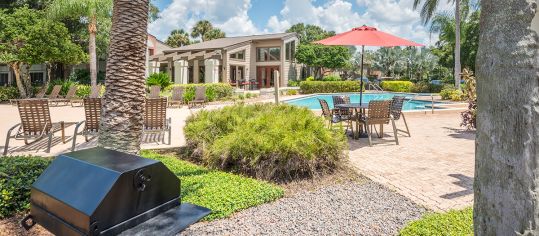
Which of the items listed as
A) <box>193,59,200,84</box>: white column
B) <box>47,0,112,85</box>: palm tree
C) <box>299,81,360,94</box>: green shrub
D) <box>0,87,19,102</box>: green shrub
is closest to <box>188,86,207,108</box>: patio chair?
<box>47,0,112,85</box>: palm tree

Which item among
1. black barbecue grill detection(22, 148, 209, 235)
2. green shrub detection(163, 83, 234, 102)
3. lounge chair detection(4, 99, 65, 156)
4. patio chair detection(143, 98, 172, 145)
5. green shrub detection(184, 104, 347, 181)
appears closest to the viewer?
black barbecue grill detection(22, 148, 209, 235)

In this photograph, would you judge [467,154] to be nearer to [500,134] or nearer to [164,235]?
[500,134]

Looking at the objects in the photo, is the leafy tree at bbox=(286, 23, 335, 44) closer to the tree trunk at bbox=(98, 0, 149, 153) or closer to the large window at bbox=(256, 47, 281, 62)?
the large window at bbox=(256, 47, 281, 62)

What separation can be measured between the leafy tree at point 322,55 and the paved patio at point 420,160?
27.4 metres

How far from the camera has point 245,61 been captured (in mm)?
35438

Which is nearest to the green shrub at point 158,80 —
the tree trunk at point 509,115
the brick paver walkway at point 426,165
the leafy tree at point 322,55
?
the brick paver walkway at point 426,165

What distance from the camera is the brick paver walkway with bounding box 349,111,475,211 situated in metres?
4.70

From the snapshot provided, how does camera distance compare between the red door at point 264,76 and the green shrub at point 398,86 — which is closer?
the green shrub at point 398,86

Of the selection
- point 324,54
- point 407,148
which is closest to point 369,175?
point 407,148

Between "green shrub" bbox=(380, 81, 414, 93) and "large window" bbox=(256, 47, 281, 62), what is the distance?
11171mm

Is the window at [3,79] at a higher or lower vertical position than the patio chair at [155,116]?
higher

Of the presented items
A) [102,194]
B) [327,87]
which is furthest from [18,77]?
[327,87]

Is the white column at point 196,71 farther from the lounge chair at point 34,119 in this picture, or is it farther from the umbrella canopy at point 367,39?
the lounge chair at point 34,119

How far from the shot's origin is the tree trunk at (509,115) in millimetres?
1663
